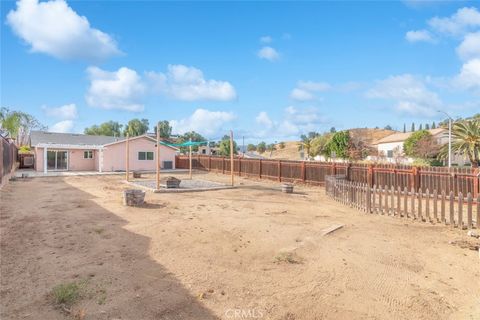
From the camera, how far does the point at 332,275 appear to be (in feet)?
17.0

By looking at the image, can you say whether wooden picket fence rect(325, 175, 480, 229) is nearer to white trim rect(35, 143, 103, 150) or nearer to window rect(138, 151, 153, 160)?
window rect(138, 151, 153, 160)

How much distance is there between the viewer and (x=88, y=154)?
31.8 m

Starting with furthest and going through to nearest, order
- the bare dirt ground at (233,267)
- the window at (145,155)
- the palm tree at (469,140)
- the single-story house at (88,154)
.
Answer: the window at (145,155), the single-story house at (88,154), the palm tree at (469,140), the bare dirt ground at (233,267)

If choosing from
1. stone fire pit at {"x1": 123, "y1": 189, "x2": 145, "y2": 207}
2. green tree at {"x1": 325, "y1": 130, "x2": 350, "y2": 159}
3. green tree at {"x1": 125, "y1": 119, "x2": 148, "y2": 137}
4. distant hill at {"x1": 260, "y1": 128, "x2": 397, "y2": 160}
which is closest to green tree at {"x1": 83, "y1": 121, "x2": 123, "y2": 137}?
green tree at {"x1": 125, "y1": 119, "x2": 148, "y2": 137}

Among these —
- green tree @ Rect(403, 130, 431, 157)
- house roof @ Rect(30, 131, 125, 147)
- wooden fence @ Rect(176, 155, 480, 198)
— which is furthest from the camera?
green tree @ Rect(403, 130, 431, 157)

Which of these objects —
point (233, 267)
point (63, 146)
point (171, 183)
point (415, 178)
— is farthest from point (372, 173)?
point (63, 146)

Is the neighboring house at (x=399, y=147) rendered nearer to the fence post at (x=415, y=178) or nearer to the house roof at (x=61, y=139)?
the fence post at (x=415, y=178)

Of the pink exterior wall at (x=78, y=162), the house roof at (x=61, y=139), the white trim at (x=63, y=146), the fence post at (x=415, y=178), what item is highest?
the house roof at (x=61, y=139)

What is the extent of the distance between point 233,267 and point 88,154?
3088 centimetres

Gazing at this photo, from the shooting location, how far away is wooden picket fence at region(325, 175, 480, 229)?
835cm

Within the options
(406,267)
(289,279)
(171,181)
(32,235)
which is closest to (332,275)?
(289,279)

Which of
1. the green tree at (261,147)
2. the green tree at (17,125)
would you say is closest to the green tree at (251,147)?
the green tree at (261,147)

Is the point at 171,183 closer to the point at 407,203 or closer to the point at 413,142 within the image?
the point at 407,203

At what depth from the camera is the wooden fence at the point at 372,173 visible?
12.8m
